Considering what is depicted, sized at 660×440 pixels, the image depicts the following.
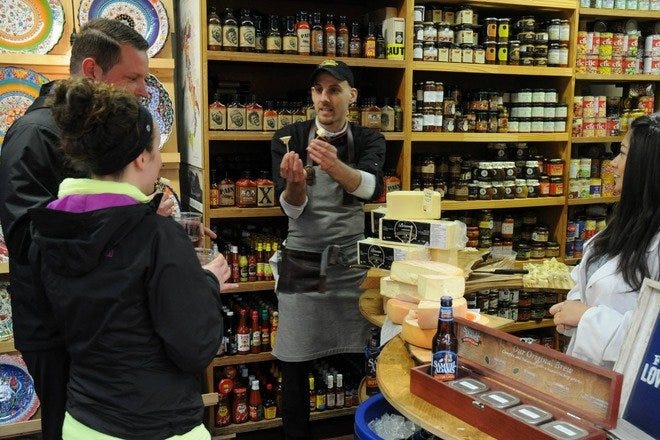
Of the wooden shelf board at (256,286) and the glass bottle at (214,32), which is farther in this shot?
the wooden shelf board at (256,286)

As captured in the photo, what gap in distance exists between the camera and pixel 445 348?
1.69 m

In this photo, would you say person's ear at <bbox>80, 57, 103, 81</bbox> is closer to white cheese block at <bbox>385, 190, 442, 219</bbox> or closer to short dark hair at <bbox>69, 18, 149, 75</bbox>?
short dark hair at <bbox>69, 18, 149, 75</bbox>

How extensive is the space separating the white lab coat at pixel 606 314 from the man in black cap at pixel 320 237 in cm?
133

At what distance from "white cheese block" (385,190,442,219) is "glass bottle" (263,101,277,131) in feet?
3.64

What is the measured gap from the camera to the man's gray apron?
3029mm

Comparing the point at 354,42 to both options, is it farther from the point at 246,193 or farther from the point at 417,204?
the point at 417,204

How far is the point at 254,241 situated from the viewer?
3.56 m

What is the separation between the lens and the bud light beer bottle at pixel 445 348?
163 cm

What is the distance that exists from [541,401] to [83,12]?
2823mm

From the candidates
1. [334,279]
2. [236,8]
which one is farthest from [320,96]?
[236,8]

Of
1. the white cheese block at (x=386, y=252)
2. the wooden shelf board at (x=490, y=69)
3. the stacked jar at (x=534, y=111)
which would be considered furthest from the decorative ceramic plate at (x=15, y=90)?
the stacked jar at (x=534, y=111)

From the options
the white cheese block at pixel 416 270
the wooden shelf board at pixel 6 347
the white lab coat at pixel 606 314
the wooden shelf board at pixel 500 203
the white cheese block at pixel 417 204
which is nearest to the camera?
the white lab coat at pixel 606 314

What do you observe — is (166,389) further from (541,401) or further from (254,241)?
(254,241)

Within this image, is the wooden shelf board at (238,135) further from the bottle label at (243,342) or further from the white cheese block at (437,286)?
the white cheese block at (437,286)
